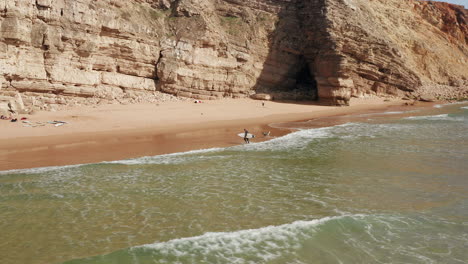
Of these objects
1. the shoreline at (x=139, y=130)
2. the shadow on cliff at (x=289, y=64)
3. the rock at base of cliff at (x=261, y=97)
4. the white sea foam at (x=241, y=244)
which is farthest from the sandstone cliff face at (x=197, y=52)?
the white sea foam at (x=241, y=244)

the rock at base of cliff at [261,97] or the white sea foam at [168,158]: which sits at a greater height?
the rock at base of cliff at [261,97]

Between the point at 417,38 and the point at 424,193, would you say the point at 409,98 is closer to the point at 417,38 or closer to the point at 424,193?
the point at 417,38

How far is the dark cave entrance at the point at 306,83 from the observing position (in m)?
29.8

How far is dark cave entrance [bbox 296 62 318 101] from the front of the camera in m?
29.8

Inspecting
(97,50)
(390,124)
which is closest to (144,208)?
(390,124)

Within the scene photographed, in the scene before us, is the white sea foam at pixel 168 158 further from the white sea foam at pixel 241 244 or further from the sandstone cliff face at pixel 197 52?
the sandstone cliff face at pixel 197 52

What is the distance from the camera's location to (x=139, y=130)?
1585 centimetres

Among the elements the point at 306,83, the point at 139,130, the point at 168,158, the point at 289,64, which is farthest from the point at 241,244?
the point at 306,83

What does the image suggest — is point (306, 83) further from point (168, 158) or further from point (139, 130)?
point (168, 158)

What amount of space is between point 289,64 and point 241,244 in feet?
92.1

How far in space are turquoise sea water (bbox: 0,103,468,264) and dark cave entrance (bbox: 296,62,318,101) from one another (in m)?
19.4

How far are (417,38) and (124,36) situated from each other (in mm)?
37635

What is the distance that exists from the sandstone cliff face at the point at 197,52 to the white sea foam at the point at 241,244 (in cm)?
1615

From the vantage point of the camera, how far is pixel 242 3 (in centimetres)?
3166
